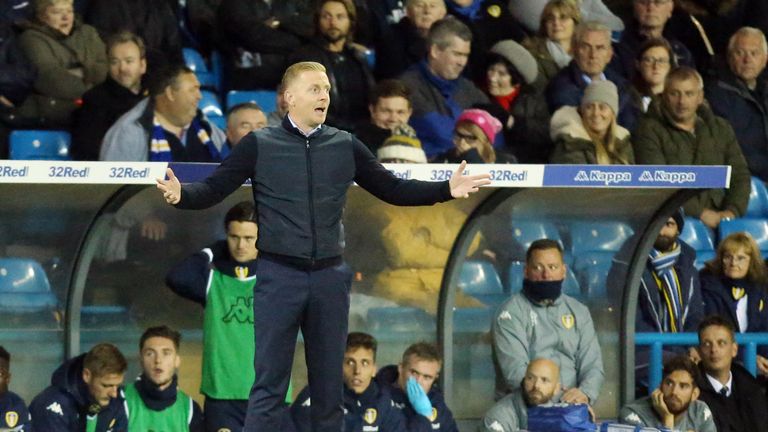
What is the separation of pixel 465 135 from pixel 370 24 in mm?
2010

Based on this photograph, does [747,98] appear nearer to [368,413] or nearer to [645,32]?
[645,32]

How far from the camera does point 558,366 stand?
29.9ft

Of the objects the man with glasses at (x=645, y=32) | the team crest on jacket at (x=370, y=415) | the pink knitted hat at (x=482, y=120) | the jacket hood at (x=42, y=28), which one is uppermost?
the man with glasses at (x=645, y=32)

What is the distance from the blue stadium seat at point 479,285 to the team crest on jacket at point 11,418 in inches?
108

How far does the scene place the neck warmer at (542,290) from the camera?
9.20m

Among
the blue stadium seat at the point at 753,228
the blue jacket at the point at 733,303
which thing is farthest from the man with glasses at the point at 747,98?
→ the blue jacket at the point at 733,303

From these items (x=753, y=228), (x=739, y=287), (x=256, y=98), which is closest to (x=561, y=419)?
(x=739, y=287)

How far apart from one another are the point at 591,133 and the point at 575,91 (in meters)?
0.66

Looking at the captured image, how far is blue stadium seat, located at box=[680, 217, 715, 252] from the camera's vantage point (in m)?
11.4

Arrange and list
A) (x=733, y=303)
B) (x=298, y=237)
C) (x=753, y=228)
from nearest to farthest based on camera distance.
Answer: (x=298, y=237) < (x=733, y=303) < (x=753, y=228)

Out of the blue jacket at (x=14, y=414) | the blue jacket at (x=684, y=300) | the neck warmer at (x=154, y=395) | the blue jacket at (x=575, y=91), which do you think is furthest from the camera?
the blue jacket at (x=575, y=91)

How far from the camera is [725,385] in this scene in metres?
9.66

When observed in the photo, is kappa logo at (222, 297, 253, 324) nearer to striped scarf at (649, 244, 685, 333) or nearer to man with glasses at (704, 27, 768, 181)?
striped scarf at (649, 244, 685, 333)

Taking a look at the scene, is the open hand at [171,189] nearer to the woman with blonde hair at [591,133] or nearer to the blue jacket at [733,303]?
the woman with blonde hair at [591,133]
